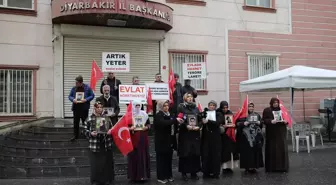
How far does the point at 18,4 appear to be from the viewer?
13172 mm

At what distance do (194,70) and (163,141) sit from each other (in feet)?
12.6

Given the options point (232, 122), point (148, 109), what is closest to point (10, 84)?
point (148, 109)

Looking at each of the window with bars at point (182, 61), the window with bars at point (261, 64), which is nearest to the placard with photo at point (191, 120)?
the window with bars at point (182, 61)

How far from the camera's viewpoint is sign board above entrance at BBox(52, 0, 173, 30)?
1215 centimetres

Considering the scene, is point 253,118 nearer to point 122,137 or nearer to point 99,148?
point 122,137

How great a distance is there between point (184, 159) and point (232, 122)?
1.47 metres

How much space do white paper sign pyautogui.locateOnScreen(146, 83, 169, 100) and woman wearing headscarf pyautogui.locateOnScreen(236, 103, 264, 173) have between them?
7.35ft

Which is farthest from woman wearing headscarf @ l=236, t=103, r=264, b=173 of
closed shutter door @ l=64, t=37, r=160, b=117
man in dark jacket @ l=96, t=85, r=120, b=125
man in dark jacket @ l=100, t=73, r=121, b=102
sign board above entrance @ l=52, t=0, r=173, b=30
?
closed shutter door @ l=64, t=37, r=160, b=117

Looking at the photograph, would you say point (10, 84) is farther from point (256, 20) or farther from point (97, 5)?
point (256, 20)

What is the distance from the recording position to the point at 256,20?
16.8 metres

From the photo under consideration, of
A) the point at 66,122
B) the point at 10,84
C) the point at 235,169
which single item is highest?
the point at 10,84

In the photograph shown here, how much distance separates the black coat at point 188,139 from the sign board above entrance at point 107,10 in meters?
5.17

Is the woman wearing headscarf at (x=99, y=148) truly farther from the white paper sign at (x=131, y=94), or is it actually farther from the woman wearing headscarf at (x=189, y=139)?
the woman wearing headscarf at (x=189, y=139)

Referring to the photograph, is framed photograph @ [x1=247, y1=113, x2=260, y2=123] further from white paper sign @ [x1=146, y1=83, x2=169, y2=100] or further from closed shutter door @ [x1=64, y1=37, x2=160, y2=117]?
closed shutter door @ [x1=64, y1=37, x2=160, y2=117]
